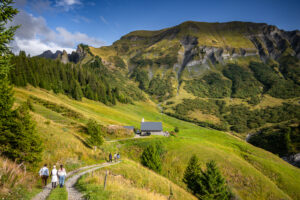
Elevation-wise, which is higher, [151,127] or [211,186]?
[211,186]

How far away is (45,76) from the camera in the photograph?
290 feet

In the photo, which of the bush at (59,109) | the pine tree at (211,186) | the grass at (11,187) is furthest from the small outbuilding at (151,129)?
the grass at (11,187)

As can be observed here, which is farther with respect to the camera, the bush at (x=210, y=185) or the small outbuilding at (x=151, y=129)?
the small outbuilding at (x=151, y=129)

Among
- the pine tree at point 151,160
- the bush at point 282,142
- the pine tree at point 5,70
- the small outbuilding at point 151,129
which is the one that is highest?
the pine tree at point 5,70

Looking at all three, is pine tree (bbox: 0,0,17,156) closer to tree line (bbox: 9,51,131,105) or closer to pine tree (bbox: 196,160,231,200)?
pine tree (bbox: 196,160,231,200)

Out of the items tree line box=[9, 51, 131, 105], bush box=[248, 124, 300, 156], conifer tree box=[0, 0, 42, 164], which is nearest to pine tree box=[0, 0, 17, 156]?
conifer tree box=[0, 0, 42, 164]

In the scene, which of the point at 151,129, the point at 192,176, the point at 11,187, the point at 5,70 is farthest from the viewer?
the point at 151,129

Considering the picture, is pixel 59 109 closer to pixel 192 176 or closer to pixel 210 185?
pixel 192 176

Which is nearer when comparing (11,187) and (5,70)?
(11,187)

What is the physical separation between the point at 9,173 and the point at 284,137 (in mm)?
149471

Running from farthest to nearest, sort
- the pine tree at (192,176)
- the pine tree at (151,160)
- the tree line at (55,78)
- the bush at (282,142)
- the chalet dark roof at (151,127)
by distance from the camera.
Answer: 1. the bush at (282,142)
2. the chalet dark roof at (151,127)
3. the tree line at (55,78)
4. the pine tree at (151,160)
5. the pine tree at (192,176)

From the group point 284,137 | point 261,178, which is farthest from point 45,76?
point 284,137

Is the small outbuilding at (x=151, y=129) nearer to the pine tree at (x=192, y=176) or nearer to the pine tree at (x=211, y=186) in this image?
the pine tree at (x=192, y=176)

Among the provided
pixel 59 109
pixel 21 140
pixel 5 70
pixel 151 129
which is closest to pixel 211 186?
pixel 21 140
